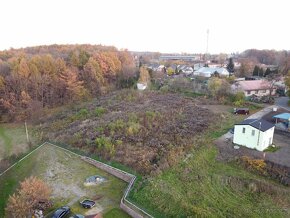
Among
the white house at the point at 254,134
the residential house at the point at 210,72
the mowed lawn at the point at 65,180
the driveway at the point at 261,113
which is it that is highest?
the residential house at the point at 210,72

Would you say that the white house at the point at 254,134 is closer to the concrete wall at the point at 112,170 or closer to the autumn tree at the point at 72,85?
the concrete wall at the point at 112,170

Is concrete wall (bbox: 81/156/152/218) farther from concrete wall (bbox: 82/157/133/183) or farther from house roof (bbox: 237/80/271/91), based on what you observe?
house roof (bbox: 237/80/271/91)

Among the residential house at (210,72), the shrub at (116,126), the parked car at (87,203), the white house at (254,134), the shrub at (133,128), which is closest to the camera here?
the parked car at (87,203)

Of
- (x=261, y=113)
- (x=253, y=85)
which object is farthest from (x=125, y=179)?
(x=253, y=85)

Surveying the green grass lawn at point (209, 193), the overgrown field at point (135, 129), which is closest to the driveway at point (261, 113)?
the overgrown field at point (135, 129)

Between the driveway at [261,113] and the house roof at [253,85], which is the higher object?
the house roof at [253,85]

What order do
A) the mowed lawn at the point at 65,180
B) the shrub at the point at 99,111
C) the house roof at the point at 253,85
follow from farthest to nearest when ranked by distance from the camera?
1. the house roof at the point at 253,85
2. the shrub at the point at 99,111
3. the mowed lawn at the point at 65,180

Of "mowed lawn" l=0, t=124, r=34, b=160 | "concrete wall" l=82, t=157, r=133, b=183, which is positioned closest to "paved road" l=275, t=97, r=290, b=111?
"concrete wall" l=82, t=157, r=133, b=183

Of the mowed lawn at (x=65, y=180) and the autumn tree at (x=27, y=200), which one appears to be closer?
the autumn tree at (x=27, y=200)
